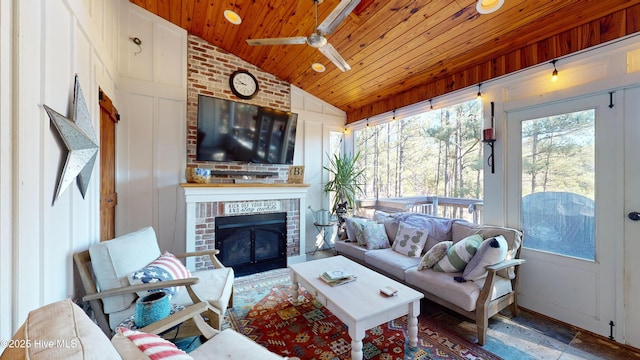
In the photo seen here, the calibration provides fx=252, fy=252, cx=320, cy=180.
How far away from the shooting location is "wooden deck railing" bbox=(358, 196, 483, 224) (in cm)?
331

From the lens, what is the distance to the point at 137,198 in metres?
3.18

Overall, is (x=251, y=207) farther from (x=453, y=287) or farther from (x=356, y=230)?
(x=453, y=287)

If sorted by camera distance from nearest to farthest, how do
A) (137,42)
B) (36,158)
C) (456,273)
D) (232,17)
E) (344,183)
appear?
1. (36,158)
2. (456,273)
3. (232,17)
4. (137,42)
5. (344,183)

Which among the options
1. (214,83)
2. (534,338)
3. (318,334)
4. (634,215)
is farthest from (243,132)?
(634,215)

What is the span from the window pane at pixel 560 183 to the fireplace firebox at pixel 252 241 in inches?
119

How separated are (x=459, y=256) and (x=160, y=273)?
2.48 metres

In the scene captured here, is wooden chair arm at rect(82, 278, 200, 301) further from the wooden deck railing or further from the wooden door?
the wooden deck railing

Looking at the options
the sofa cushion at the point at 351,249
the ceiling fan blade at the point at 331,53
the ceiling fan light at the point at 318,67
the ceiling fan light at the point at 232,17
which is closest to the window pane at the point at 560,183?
the sofa cushion at the point at 351,249

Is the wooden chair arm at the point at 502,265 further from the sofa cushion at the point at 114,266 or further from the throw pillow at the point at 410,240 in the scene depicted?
the sofa cushion at the point at 114,266

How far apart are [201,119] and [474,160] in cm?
406

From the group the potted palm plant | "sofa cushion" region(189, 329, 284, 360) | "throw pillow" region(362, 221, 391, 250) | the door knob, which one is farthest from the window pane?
"sofa cushion" region(189, 329, 284, 360)

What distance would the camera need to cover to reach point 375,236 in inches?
132

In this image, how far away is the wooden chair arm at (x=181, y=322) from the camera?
1.28 meters

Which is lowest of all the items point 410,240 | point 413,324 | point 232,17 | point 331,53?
point 413,324
